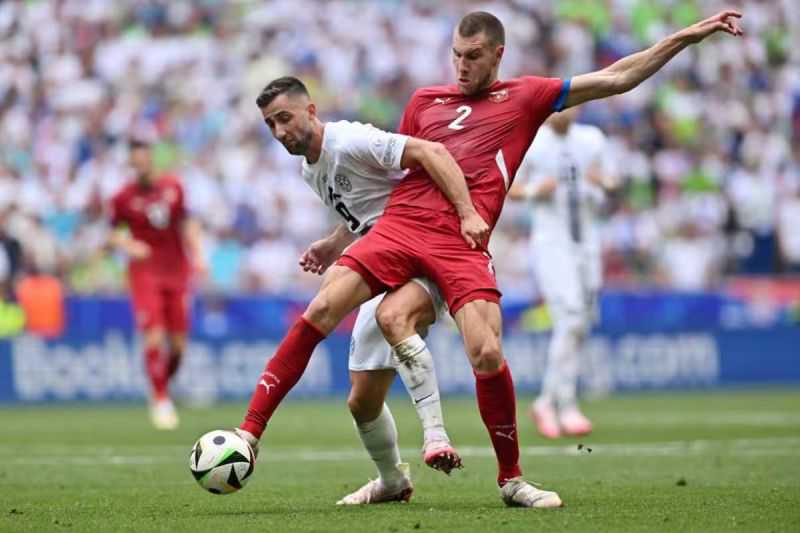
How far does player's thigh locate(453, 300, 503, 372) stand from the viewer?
727 cm

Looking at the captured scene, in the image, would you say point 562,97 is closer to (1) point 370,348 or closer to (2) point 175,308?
(1) point 370,348

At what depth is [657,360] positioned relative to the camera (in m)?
20.6

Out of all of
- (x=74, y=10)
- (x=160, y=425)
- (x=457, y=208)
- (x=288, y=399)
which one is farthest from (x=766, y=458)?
(x=74, y=10)

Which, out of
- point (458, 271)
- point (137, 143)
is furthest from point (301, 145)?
point (137, 143)

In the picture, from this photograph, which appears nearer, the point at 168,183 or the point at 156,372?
the point at 156,372

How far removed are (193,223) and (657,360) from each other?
7395 mm

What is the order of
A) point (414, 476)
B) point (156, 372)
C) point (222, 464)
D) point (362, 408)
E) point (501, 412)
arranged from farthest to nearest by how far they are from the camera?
point (156, 372) < point (414, 476) < point (362, 408) < point (501, 412) < point (222, 464)

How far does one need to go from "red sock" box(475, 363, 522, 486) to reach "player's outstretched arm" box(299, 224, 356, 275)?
4.46 ft

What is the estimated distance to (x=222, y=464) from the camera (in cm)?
717

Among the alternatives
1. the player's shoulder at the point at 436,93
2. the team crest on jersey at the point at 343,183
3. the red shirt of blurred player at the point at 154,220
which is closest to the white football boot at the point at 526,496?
the team crest on jersey at the point at 343,183

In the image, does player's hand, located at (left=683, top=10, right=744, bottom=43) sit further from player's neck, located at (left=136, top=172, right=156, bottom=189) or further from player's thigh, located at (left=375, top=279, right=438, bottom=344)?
player's neck, located at (left=136, top=172, right=156, bottom=189)

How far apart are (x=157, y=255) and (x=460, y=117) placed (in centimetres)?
848

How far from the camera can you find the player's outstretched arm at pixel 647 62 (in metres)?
7.71

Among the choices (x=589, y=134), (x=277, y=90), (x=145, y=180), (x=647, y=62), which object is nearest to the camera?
(x=277, y=90)
